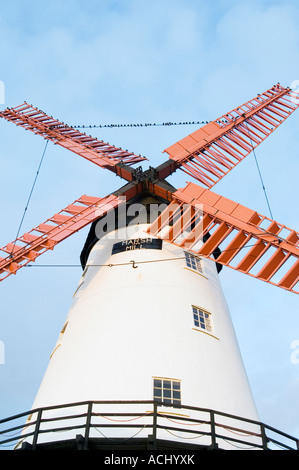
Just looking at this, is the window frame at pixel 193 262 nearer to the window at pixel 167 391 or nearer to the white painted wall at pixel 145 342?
the white painted wall at pixel 145 342

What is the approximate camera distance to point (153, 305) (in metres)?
14.4

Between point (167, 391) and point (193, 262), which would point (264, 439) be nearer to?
point (167, 391)

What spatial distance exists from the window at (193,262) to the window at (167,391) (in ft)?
16.6

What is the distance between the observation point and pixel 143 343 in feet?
43.3

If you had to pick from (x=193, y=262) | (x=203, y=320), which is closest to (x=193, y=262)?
(x=193, y=262)

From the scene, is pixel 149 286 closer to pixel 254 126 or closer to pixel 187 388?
pixel 187 388

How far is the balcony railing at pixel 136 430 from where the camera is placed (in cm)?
1015

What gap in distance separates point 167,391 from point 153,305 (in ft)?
9.38

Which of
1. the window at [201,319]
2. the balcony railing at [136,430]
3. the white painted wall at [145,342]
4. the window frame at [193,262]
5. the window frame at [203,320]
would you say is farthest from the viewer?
the window frame at [193,262]

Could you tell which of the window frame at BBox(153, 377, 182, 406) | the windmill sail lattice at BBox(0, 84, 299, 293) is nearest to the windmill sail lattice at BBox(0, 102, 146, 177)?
the windmill sail lattice at BBox(0, 84, 299, 293)

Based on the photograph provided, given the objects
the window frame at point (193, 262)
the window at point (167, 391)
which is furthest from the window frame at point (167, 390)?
the window frame at point (193, 262)
